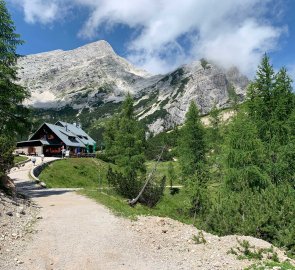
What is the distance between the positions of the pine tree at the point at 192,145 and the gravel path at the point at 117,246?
91.6 ft

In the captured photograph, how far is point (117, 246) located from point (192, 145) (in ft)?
109

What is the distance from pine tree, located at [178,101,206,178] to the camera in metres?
46.2

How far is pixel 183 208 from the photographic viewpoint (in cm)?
2745

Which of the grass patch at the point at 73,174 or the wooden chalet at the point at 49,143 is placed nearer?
the grass patch at the point at 73,174

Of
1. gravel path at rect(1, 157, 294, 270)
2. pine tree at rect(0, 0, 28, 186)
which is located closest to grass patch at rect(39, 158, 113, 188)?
pine tree at rect(0, 0, 28, 186)

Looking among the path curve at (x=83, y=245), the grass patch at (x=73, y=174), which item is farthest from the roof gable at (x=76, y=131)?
the path curve at (x=83, y=245)

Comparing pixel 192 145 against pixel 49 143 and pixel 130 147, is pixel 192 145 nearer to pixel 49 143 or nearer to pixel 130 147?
pixel 130 147

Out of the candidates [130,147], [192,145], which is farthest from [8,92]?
[192,145]

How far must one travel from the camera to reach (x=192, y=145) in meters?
46.8

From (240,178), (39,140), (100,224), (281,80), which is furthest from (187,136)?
(39,140)

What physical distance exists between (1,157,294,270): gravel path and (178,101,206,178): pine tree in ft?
91.6

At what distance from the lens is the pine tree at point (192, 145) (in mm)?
46188

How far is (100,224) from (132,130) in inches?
1220

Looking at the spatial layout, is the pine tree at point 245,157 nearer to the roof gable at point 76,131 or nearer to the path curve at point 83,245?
the path curve at point 83,245
